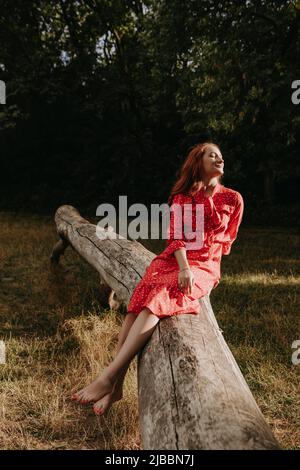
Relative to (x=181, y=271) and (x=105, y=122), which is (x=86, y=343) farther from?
(x=105, y=122)

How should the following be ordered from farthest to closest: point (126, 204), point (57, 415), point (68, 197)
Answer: point (68, 197) < point (126, 204) < point (57, 415)

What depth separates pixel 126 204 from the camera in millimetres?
15062

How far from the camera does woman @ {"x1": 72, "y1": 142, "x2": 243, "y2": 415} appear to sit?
2.74 m

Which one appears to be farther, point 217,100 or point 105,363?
point 217,100

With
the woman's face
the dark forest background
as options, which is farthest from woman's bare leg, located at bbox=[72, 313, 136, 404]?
the dark forest background

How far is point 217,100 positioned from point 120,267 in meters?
6.14

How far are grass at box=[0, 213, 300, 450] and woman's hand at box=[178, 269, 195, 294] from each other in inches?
32.0

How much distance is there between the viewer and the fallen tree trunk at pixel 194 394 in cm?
170

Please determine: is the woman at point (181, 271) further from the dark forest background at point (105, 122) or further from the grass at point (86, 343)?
the dark forest background at point (105, 122)

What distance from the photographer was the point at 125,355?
2.71m
